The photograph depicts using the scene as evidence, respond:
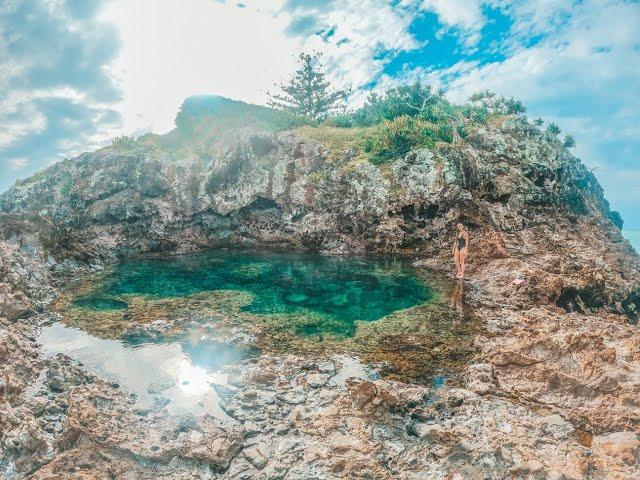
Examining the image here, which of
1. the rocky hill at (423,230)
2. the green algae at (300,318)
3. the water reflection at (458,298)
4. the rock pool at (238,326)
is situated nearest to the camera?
the rocky hill at (423,230)

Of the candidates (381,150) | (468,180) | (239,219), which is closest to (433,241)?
(468,180)

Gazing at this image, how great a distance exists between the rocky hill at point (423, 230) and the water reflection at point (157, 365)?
1.19 meters

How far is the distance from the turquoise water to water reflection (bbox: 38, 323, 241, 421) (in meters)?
3.39

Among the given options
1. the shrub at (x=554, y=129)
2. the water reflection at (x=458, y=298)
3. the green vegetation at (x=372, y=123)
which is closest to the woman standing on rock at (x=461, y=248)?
the water reflection at (x=458, y=298)

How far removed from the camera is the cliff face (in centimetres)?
2644

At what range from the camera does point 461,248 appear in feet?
69.3

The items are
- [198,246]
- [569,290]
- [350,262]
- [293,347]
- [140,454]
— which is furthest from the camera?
[198,246]

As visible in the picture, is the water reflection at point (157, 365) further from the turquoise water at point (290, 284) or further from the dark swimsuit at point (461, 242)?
the dark swimsuit at point (461, 242)

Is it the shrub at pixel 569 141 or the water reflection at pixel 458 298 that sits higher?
the shrub at pixel 569 141

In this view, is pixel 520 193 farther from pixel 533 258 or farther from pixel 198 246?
pixel 198 246

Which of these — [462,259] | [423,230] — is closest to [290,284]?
[462,259]

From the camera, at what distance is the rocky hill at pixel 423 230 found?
8711mm

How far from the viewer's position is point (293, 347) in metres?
12.6

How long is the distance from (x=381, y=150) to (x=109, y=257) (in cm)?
2320
